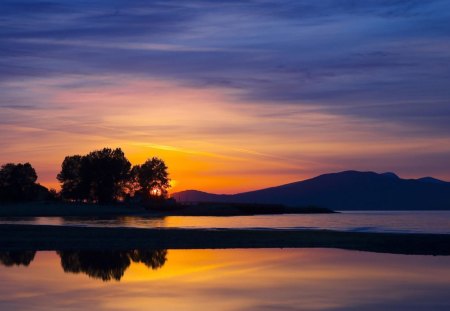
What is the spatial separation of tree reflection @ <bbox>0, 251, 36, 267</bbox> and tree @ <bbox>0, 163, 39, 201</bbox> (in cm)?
13333

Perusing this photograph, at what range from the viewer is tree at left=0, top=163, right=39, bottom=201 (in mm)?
168125

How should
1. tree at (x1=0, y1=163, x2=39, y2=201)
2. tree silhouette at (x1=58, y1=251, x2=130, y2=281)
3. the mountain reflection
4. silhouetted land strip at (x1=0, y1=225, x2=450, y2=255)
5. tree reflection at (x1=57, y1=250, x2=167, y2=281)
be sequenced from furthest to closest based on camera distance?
tree at (x1=0, y1=163, x2=39, y2=201) → silhouetted land strip at (x1=0, y1=225, x2=450, y2=255) → the mountain reflection → tree reflection at (x1=57, y1=250, x2=167, y2=281) → tree silhouette at (x1=58, y1=251, x2=130, y2=281)

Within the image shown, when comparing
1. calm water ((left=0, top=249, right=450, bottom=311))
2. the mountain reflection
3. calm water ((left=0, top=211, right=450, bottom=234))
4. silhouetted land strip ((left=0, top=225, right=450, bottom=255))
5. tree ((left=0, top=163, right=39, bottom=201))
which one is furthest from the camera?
tree ((left=0, top=163, right=39, bottom=201))

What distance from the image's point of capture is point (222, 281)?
27297mm

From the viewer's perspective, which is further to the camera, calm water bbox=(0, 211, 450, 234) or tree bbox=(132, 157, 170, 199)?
tree bbox=(132, 157, 170, 199)

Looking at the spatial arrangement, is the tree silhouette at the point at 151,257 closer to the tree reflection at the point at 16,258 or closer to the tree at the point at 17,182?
the tree reflection at the point at 16,258

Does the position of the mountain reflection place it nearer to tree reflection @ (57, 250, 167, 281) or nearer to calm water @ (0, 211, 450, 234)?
tree reflection @ (57, 250, 167, 281)

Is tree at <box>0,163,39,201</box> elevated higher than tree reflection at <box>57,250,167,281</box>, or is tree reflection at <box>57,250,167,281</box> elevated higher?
tree at <box>0,163,39,201</box>

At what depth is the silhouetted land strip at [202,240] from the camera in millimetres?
43062

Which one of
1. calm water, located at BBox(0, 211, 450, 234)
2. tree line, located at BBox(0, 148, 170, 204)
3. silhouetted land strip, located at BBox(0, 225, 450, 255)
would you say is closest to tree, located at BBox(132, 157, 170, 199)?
tree line, located at BBox(0, 148, 170, 204)

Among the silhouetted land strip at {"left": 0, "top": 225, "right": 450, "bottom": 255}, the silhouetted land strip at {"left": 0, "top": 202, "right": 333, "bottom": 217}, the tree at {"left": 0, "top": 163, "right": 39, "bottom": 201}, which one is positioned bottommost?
the silhouetted land strip at {"left": 0, "top": 225, "right": 450, "bottom": 255}

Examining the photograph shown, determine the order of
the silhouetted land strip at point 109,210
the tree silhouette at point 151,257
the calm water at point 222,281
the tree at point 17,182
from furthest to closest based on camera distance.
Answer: the tree at point 17,182, the silhouetted land strip at point 109,210, the tree silhouette at point 151,257, the calm water at point 222,281

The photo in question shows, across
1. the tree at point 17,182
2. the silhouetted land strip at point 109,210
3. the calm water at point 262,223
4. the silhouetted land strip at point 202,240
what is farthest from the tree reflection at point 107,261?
the tree at point 17,182

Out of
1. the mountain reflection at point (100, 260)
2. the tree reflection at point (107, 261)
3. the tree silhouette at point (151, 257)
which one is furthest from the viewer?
the tree silhouette at point (151, 257)
